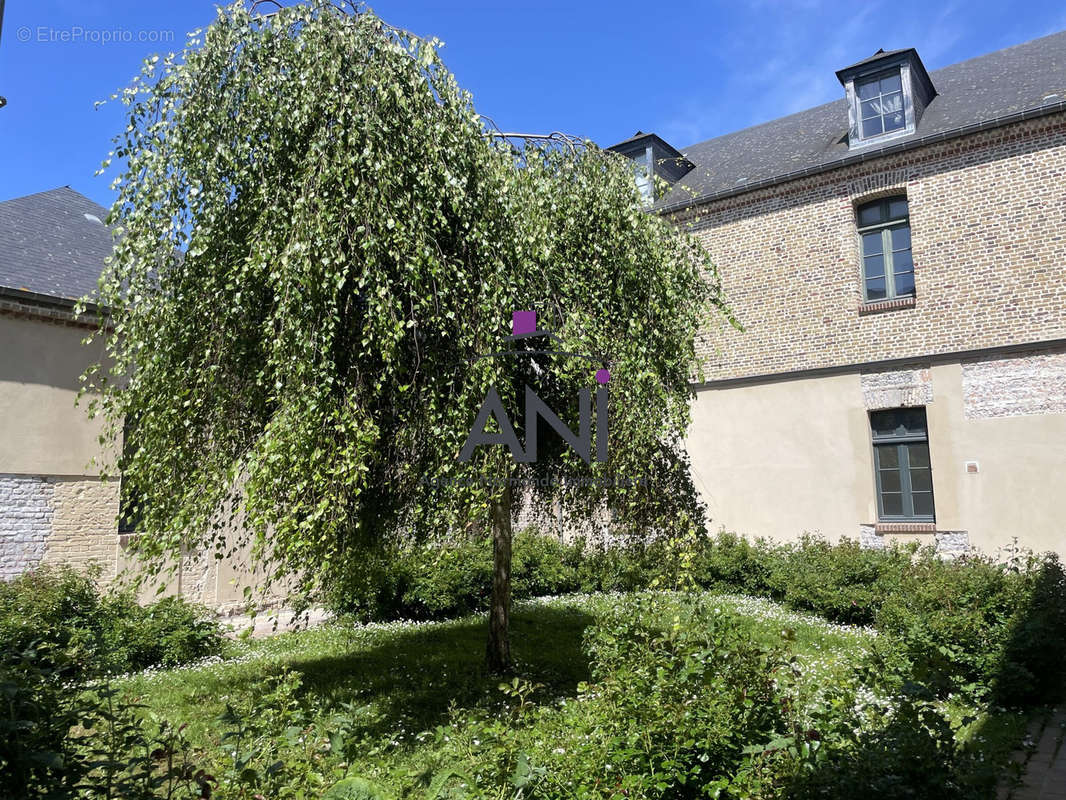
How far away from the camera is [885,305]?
11.8 meters

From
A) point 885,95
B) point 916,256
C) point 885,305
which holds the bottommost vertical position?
point 885,305

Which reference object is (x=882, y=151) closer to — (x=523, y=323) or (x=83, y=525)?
(x=523, y=323)

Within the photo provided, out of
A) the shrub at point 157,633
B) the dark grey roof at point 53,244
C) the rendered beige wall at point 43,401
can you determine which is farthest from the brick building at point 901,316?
the dark grey roof at point 53,244

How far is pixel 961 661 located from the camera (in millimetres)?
6176

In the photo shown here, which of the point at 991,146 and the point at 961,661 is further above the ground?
the point at 991,146

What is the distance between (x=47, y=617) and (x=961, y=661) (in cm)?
832

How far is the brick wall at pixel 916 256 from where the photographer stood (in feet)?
35.0

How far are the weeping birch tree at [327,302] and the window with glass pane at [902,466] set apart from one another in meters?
7.73

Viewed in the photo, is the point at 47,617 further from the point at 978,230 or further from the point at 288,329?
the point at 978,230

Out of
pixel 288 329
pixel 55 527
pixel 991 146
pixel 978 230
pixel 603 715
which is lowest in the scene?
pixel 603 715

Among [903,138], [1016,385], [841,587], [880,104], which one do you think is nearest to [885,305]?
[1016,385]

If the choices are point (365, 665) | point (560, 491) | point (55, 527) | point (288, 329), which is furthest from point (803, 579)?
point (55, 527)

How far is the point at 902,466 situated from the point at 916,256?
327 centimetres

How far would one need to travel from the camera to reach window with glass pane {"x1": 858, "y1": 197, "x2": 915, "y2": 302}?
39.1 feet
